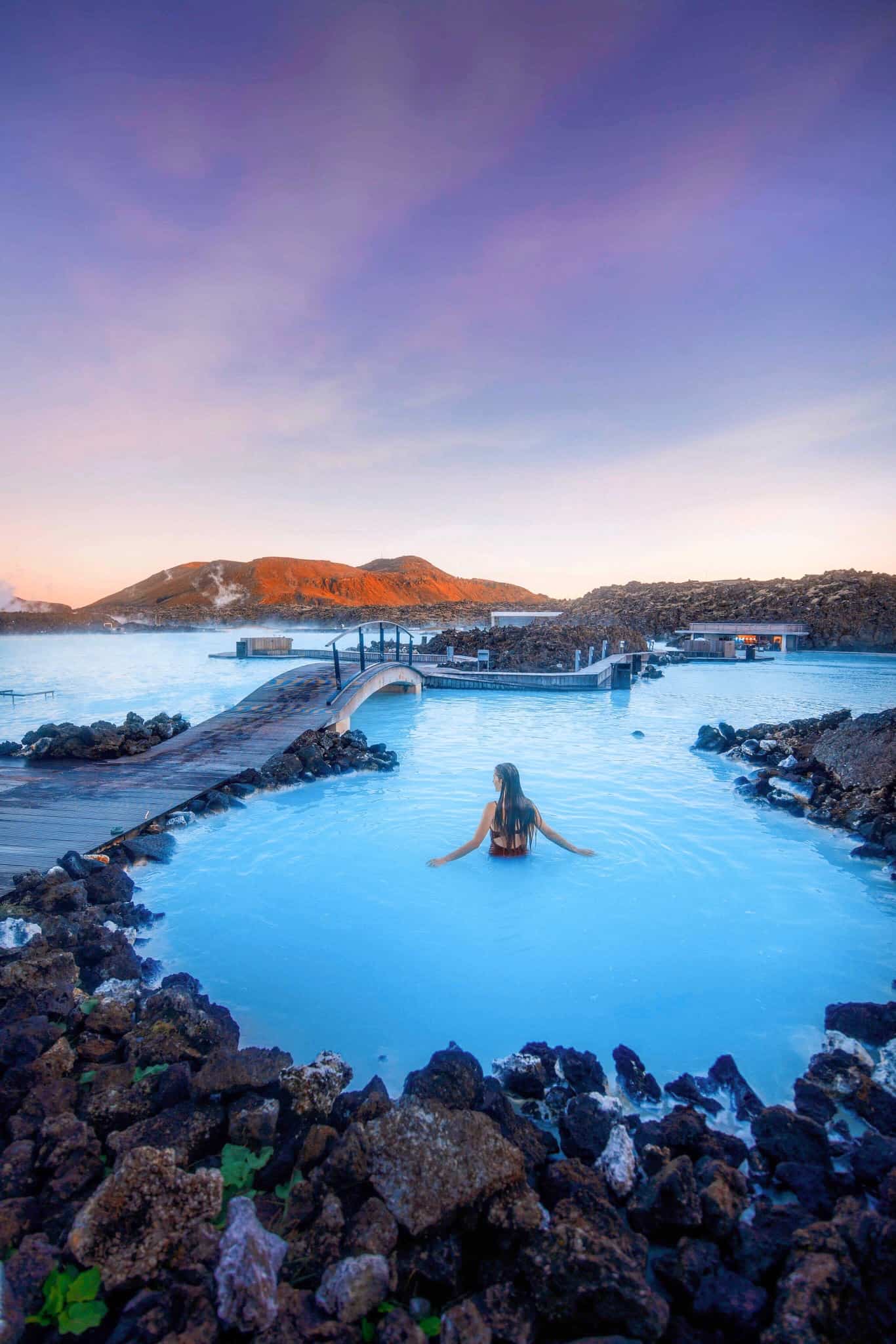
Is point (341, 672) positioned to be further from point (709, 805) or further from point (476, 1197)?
point (476, 1197)

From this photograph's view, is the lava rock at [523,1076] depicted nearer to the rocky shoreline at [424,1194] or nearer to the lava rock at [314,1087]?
the rocky shoreline at [424,1194]

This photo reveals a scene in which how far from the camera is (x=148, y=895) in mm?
5996

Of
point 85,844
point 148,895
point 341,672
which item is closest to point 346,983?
point 148,895

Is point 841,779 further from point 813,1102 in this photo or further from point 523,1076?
point 523,1076

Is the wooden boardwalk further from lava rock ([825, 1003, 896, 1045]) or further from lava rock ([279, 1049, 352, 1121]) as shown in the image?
lava rock ([825, 1003, 896, 1045])

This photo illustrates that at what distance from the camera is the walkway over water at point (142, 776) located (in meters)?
6.34

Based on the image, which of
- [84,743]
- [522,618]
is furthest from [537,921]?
[522,618]

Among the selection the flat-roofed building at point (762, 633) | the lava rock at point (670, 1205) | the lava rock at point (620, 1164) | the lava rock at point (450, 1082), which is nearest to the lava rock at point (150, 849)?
the lava rock at point (450, 1082)

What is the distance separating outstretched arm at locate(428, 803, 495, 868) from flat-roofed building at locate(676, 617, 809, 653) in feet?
94.2

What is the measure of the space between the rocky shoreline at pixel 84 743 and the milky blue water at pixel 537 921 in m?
2.60

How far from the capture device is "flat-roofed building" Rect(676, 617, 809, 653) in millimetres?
34406

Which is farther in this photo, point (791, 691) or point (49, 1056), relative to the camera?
point (791, 691)

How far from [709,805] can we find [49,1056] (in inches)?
304

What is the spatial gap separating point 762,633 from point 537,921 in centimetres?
3402
